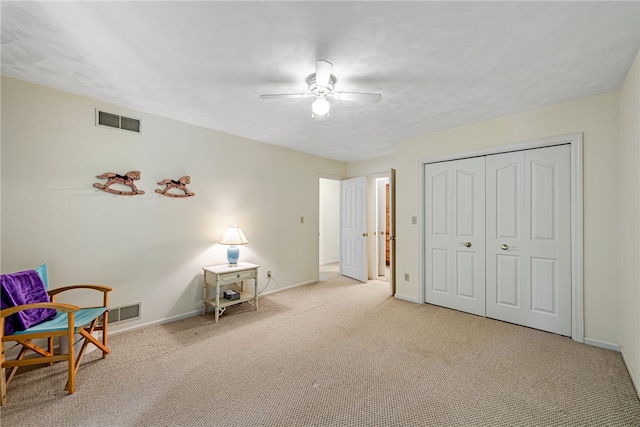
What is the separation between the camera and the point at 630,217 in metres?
2.25

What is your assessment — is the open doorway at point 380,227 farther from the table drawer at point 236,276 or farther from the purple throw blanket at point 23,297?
the purple throw blanket at point 23,297

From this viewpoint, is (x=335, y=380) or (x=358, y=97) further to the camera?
(x=358, y=97)

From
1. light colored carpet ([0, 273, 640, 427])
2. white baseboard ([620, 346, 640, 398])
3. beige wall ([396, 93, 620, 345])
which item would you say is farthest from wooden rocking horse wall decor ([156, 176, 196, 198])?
white baseboard ([620, 346, 640, 398])

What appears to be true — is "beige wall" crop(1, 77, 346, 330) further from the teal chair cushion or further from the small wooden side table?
the teal chair cushion

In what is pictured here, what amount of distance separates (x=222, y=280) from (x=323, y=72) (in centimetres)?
257

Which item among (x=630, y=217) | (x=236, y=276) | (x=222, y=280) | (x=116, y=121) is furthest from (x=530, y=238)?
(x=116, y=121)

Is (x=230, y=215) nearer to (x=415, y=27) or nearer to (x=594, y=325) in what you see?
(x=415, y=27)

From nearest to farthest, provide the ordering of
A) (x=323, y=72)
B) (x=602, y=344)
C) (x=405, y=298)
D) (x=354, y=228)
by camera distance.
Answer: (x=323, y=72)
(x=602, y=344)
(x=405, y=298)
(x=354, y=228)

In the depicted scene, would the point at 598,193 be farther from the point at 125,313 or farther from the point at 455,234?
the point at 125,313

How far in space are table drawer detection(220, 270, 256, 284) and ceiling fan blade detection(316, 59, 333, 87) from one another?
8.00 ft

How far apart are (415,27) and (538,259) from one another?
2816 millimetres

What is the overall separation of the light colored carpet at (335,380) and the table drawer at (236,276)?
0.51 meters

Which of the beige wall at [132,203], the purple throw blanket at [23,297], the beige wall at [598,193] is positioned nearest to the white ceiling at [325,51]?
the beige wall at [598,193]

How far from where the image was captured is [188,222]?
351cm
